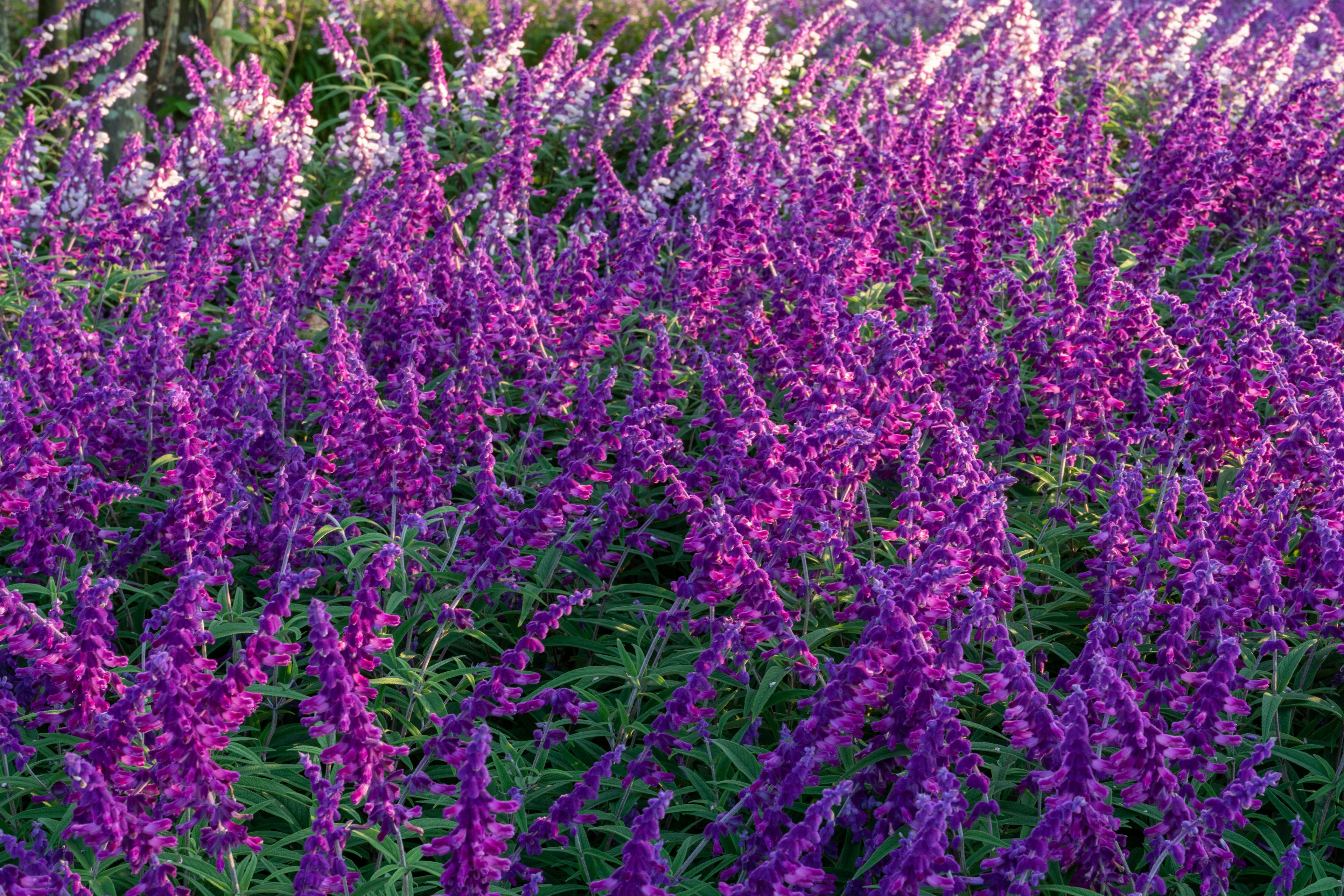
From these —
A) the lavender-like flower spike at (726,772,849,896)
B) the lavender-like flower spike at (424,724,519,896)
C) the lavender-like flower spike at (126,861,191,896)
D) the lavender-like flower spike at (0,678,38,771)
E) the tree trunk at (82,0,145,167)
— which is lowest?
the tree trunk at (82,0,145,167)

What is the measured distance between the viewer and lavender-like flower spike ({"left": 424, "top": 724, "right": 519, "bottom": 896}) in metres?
2.54

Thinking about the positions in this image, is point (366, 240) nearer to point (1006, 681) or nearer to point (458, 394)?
point (458, 394)

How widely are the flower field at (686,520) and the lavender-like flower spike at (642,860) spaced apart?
0.01 metres

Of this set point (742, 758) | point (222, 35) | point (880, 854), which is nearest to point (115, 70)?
point (222, 35)

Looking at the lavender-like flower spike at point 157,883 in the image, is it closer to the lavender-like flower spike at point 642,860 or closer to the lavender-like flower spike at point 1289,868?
the lavender-like flower spike at point 642,860

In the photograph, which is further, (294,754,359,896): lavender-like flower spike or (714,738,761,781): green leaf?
(714,738,761,781): green leaf

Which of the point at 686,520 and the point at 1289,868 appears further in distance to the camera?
the point at 686,520

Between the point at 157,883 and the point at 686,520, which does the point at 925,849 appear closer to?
the point at 157,883

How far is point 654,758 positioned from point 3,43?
11.7 metres

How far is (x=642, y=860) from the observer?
2.66m

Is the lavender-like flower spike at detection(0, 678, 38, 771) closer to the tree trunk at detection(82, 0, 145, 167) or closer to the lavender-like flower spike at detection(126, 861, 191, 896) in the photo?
the lavender-like flower spike at detection(126, 861, 191, 896)

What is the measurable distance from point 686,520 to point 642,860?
2309 millimetres

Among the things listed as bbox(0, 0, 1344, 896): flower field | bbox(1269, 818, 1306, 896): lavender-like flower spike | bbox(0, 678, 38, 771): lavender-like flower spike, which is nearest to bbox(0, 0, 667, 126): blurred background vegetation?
bbox(0, 0, 1344, 896): flower field

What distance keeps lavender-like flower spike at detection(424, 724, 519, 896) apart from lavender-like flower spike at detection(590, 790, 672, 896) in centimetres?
24
